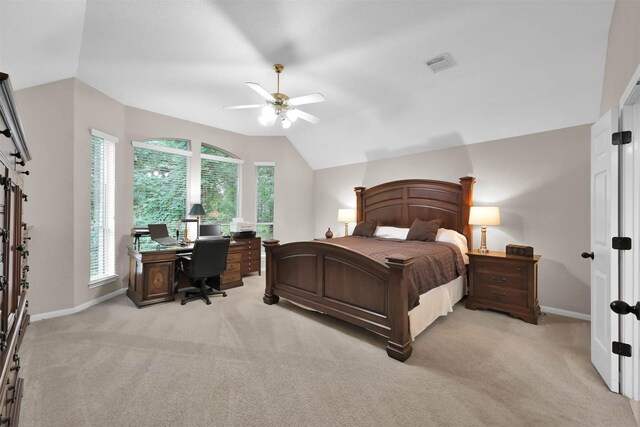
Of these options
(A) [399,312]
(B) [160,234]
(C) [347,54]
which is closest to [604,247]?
(A) [399,312]

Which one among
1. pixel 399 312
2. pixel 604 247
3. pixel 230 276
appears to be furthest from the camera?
pixel 230 276

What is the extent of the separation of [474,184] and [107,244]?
17.6 ft

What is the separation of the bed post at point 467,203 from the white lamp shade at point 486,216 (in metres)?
0.40

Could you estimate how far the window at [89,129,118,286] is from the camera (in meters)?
3.60

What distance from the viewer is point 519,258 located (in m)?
3.12

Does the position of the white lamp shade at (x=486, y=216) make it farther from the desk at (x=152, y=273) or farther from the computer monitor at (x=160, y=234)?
the computer monitor at (x=160, y=234)

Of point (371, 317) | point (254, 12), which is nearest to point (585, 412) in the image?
point (371, 317)

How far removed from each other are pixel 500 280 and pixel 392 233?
1585 mm

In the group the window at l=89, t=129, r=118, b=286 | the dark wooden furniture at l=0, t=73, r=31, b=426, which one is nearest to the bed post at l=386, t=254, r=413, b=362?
the dark wooden furniture at l=0, t=73, r=31, b=426

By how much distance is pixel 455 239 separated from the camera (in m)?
3.69

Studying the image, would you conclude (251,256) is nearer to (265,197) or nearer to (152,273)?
(265,197)

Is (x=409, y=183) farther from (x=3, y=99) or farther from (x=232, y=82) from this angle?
(x=3, y=99)

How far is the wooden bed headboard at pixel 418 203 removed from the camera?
395cm

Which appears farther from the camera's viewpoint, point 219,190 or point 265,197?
point 265,197
